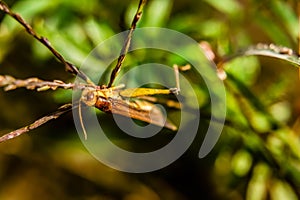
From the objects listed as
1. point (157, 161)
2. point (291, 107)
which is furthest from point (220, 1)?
point (157, 161)

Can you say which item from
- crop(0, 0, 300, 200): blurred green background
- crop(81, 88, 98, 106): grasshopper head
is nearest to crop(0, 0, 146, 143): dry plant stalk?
crop(81, 88, 98, 106): grasshopper head

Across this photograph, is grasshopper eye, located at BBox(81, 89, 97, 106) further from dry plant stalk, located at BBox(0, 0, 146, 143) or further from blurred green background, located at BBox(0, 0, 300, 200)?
blurred green background, located at BBox(0, 0, 300, 200)

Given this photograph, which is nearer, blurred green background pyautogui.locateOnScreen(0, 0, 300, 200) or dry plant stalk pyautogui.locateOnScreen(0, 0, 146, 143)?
dry plant stalk pyautogui.locateOnScreen(0, 0, 146, 143)

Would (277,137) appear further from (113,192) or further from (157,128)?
(113,192)

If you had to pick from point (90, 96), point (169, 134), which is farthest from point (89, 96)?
point (169, 134)

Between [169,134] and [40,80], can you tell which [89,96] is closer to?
[40,80]

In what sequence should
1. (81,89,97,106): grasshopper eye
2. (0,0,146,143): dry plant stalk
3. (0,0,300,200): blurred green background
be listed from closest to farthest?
(0,0,146,143): dry plant stalk
(81,89,97,106): grasshopper eye
(0,0,300,200): blurred green background
